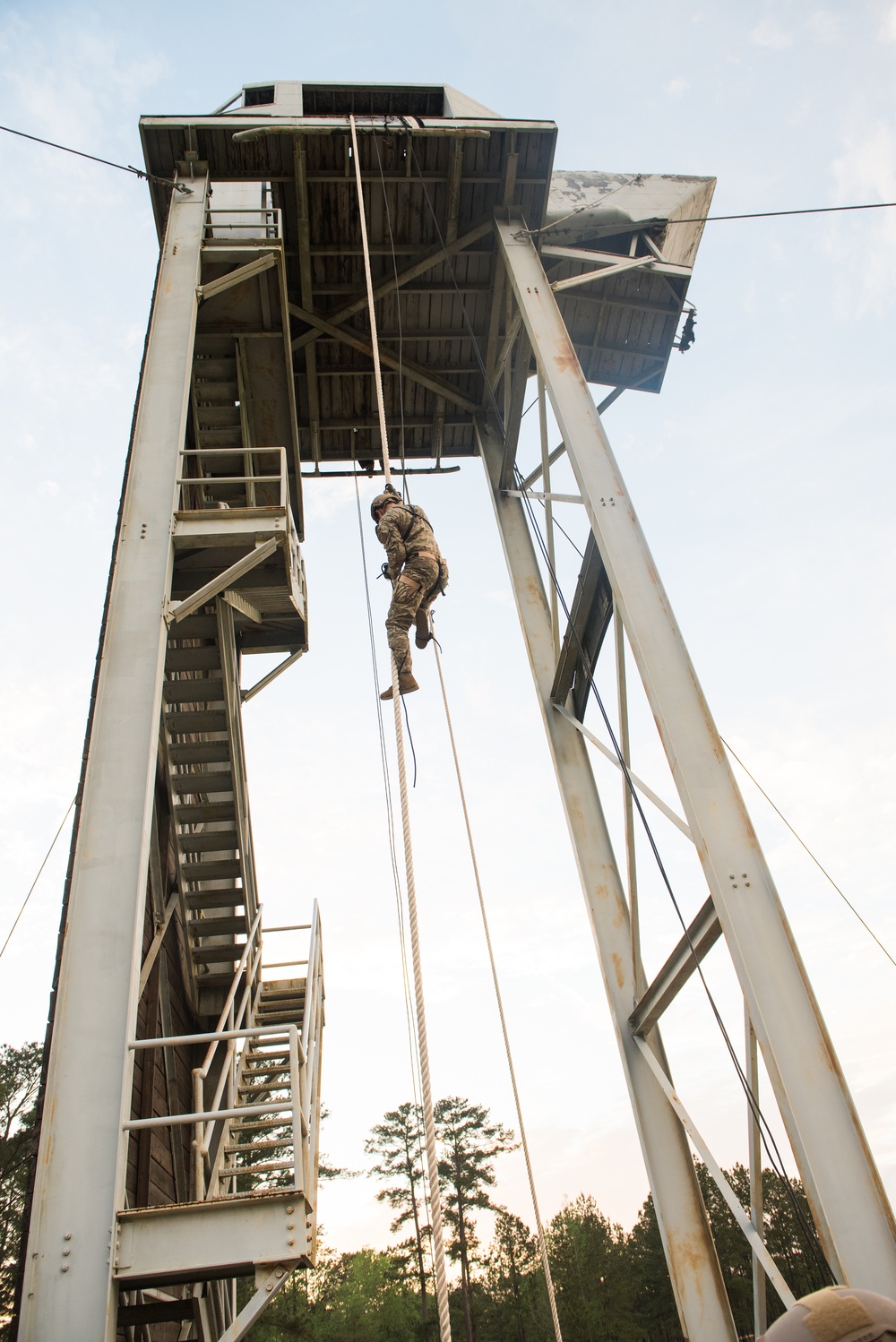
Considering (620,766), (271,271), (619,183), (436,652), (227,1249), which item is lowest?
(227,1249)

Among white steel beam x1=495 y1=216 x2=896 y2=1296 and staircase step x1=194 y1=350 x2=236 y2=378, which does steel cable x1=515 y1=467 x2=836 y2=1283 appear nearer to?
white steel beam x1=495 y1=216 x2=896 y2=1296

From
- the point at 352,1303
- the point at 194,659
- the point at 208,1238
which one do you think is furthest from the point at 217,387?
the point at 352,1303

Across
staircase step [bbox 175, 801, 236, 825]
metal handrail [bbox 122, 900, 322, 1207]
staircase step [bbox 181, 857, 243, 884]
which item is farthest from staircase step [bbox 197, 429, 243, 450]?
metal handrail [bbox 122, 900, 322, 1207]

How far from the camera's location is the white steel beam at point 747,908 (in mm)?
4008

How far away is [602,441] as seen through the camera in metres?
7.45

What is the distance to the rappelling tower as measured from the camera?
433 centimetres

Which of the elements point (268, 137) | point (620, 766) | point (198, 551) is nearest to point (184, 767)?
point (198, 551)

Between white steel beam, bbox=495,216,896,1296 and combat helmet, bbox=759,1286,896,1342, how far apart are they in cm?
308

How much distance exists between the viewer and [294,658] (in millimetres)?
11188

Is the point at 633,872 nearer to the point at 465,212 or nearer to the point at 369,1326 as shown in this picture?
the point at 465,212

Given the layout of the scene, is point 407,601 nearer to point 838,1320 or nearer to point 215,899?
point 215,899

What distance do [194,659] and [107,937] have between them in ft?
14.6

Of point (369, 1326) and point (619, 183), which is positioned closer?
point (619, 183)

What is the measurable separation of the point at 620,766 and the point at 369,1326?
4856cm
